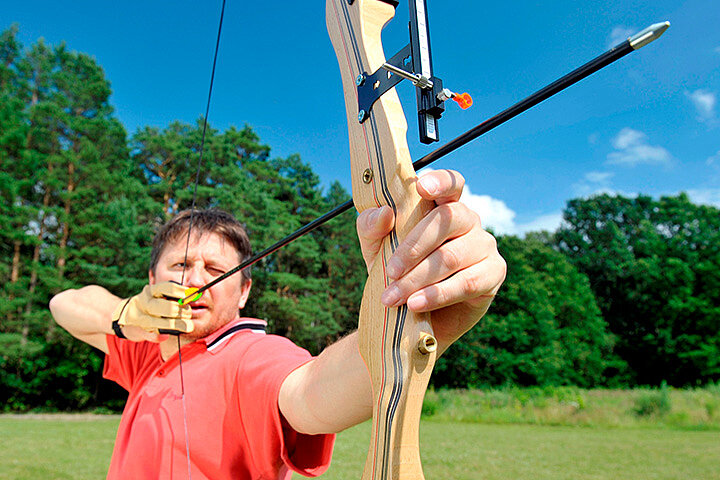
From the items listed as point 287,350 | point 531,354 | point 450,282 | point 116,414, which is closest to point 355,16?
point 450,282

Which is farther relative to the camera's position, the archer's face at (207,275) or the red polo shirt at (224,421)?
the archer's face at (207,275)

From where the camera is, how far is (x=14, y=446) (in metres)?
7.07

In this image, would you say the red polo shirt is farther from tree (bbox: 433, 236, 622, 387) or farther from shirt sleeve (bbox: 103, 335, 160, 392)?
tree (bbox: 433, 236, 622, 387)

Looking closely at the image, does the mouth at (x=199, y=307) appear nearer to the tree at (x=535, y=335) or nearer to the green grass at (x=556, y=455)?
the green grass at (x=556, y=455)

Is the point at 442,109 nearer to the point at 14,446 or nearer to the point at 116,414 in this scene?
the point at 14,446

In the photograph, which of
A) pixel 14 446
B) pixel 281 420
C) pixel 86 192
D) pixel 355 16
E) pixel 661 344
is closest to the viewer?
pixel 355 16

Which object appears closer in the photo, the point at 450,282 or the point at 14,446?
the point at 450,282

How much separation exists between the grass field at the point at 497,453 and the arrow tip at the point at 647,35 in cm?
540

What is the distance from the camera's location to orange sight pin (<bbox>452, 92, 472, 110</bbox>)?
671mm

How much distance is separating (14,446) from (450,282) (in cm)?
891

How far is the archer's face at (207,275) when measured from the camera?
147 centimetres

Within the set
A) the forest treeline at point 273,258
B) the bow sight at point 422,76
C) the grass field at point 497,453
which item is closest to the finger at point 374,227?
the bow sight at point 422,76

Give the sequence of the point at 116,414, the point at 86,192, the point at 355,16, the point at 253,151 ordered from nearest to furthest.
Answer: the point at 355,16 < the point at 116,414 < the point at 86,192 < the point at 253,151

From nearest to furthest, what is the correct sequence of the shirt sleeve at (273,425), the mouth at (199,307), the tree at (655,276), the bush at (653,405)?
the shirt sleeve at (273,425)
the mouth at (199,307)
the bush at (653,405)
the tree at (655,276)
